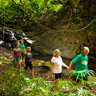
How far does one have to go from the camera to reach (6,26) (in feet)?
39.8

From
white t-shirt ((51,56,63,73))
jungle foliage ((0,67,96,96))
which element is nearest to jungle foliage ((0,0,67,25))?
white t-shirt ((51,56,63,73))

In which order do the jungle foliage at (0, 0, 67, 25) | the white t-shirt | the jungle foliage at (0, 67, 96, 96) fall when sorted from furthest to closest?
the jungle foliage at (0, 0, 67, 25) → the white t-shirt → the jungle foliage at (0, 67, 96, 96)

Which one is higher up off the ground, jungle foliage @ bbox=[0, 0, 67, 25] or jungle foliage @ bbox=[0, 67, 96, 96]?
jungle foliage @ bbox=[0, 0, 67, 25]

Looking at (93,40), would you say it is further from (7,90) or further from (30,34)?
(7,90)

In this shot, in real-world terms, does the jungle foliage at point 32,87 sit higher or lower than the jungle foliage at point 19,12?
lower

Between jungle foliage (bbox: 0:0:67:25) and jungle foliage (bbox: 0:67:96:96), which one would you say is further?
jungle foliage (bbox: 0:0:67:25)

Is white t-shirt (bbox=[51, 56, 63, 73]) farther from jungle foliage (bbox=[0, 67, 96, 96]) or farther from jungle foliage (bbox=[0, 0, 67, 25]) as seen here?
jungle foliage (bbox=[0, 0, 67, 25])

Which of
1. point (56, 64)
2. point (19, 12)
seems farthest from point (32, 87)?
point (19, 12)

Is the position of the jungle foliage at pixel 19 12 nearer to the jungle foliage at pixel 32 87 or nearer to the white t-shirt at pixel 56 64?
the white t-shirt at pixel 56 64

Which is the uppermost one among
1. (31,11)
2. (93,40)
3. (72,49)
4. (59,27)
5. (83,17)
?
(31,11)

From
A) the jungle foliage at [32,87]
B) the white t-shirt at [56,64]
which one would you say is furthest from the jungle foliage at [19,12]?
the jungle foliage at [32,87]

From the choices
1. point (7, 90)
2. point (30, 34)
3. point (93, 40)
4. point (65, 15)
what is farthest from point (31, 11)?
point (7, 90)

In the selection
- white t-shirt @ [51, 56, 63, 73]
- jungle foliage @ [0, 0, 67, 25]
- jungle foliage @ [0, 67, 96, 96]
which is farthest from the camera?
jungle foliage @ [0, 0, 67, 25]

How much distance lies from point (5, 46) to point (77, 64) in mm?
8542
